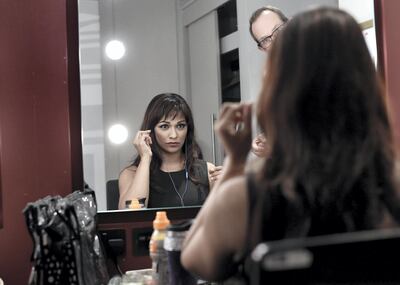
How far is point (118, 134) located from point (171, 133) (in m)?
0.18

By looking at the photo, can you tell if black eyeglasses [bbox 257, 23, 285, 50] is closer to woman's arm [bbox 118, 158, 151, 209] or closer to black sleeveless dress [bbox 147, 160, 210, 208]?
black sleeveless dress [bbox 147, 160, 210, 208]

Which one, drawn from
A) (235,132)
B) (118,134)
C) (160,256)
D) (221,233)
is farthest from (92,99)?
(221,233)

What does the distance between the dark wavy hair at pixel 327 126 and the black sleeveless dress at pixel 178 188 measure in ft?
2.62

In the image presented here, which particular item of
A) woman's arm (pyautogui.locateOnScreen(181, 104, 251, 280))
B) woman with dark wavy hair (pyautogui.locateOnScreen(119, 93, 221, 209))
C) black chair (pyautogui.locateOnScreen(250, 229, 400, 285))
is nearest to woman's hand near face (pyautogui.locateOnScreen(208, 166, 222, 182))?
woman with dark wavy hair (pyautogui.locateOnScreen(119, 93, 221, 209))

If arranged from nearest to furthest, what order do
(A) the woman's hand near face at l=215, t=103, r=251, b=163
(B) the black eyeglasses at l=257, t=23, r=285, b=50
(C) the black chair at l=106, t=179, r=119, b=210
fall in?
(A) the woman's hand near face at l=215, t=103, r=251, b=163 → (C) the black chair at l=106, t=179, r=119, b=210 → (B) the black eyeglasses at l=257, t=23, r=285, b=50

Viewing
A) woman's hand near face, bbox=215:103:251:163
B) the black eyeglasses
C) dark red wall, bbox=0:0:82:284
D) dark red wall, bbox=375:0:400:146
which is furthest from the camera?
the black eyeglasses

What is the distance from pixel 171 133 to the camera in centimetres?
167

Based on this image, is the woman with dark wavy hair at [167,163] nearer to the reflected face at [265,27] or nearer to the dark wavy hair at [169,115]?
the dark wavy hair at [169,115]

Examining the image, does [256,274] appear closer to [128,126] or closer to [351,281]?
[351,281]

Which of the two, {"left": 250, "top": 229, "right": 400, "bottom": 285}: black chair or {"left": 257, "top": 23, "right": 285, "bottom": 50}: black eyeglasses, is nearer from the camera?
{"left": 250, "top": 229, "right": 400, "bottom": 285}: black chair

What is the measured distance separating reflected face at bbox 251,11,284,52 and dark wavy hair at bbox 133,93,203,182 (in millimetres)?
353

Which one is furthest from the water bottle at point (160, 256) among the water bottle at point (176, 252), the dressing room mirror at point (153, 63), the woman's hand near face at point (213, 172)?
the woman's hand near face at point (213, 172)

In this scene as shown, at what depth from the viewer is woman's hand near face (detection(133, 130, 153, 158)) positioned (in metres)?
1.65

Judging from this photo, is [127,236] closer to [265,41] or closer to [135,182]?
[135,182]
